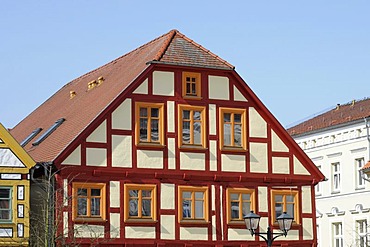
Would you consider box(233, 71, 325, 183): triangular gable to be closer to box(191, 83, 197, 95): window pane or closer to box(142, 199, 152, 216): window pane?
box(191, 83, 197, 95): window pane

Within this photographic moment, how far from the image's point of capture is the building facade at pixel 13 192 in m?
41.3

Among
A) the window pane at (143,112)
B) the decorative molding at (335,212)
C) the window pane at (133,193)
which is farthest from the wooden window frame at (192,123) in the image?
the decorative molding at (335,212)

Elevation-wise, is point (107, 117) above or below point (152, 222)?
above

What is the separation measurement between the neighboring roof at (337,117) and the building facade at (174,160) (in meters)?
12.9

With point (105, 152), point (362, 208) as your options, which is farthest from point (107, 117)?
point (362, 208)

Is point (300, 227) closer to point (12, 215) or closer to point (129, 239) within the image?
point (129, 239)

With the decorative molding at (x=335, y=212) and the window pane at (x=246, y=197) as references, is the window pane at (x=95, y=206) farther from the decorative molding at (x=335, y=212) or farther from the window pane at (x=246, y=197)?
the decorative molding at (x=335, y=212)

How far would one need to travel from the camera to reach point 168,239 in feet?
143

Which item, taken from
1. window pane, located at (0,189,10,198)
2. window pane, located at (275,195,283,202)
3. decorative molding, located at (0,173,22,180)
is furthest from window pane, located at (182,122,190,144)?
window pane, located at (0,189,10,198)

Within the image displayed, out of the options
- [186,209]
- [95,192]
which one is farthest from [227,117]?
[95,192]

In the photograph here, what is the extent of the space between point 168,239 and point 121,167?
11.3 ft

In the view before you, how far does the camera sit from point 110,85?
46.5 m

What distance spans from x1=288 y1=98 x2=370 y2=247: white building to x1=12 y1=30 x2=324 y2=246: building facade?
11.0 m

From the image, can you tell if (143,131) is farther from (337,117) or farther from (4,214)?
(337,117)
